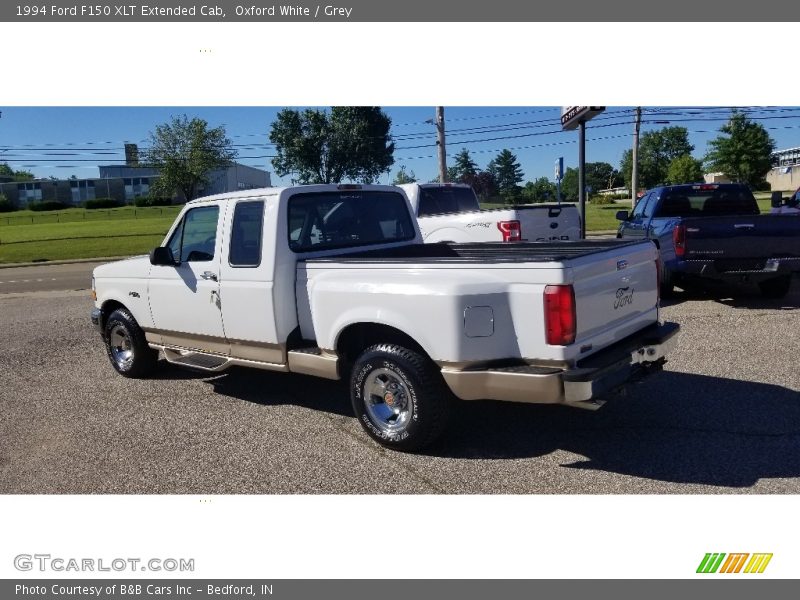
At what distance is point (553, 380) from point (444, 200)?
874cm

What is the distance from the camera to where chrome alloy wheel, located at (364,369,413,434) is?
14.7 feet

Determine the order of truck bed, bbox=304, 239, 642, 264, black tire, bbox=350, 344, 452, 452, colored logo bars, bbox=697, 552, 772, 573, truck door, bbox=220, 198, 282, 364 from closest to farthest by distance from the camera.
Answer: colored logo bars, bbox=697, 552, 772, 573, black tire, bbox=350, 344, 452, 452, truck bed, bbox=304, 239, 642, 264, truck door, bbox=220, 198, 282, 364

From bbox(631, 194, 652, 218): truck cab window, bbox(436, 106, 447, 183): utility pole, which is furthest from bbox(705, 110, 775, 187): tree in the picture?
bbox(631, 194, 652, 218): truck cab window

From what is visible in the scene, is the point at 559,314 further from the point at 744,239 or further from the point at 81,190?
the point at 81,190

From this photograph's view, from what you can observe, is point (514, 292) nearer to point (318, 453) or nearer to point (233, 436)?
point (318, 453)

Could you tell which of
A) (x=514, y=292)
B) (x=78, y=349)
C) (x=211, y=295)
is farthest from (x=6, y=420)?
(x=514, y=292)

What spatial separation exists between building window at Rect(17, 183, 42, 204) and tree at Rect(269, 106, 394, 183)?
50715mm

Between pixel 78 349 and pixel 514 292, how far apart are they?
6.86 metres

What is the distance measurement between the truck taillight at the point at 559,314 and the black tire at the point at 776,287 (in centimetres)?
753

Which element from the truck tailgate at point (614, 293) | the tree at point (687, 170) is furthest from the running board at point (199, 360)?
the tree at point (687, 170)

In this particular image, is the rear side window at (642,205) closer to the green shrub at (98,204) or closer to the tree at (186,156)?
the tree at (186,156)

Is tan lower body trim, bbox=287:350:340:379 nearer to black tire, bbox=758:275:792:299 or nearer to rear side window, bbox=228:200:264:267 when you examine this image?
rear side window, bbox=228:200:264:267

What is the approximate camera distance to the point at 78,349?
28.1ft

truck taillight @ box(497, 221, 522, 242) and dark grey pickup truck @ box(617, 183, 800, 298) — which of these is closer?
dark grey pickup truck @ box(617, 183, 800, 298)
